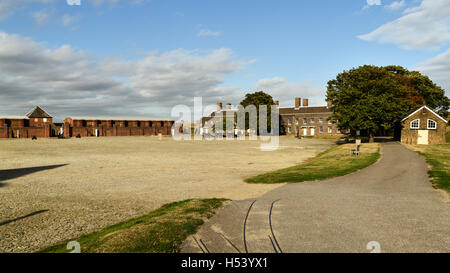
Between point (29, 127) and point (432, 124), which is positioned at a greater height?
point (432, 124)

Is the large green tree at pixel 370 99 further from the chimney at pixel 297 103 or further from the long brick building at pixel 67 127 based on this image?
the long brick building at pixel 67 127

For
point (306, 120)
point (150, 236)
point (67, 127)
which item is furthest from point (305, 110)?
point (150, 236)

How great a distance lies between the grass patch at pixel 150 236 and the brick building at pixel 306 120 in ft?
255

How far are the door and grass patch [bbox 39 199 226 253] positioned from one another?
46.8m

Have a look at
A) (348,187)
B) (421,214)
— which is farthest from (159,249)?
(348,187)

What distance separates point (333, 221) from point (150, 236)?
5.49 m

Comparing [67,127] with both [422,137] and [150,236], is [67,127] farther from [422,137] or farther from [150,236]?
[422,137]

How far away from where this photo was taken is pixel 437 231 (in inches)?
303

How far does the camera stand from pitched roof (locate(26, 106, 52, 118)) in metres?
85.7

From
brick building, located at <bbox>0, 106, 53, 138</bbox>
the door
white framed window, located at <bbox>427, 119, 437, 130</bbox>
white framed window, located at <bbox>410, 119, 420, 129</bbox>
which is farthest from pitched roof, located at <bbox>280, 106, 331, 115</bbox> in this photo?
brick building, located at <bbox>0, 106, 53, 138</bbox>

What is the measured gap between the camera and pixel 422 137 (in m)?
44.3

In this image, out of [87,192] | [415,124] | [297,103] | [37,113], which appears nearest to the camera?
[87,192]

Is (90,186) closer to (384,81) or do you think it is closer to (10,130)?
(384,81)
